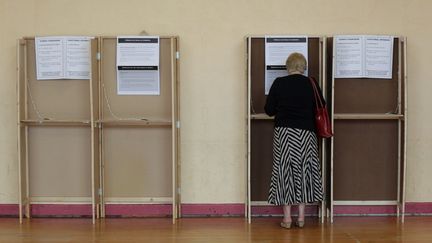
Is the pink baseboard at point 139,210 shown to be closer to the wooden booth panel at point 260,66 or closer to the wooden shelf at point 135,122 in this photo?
the wooden shelf at point 135,122

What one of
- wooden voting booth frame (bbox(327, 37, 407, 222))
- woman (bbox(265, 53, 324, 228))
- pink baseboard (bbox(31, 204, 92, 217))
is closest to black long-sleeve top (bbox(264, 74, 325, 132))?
woman (bbox(265, 53, 324, 228))

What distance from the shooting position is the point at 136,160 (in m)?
4.61

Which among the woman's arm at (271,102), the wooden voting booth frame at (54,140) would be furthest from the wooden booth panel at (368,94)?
the wooden voting booth frame at (54,140)

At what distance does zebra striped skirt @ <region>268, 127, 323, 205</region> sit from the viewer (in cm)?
411

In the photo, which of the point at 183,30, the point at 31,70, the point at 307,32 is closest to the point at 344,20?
the point at 307,32

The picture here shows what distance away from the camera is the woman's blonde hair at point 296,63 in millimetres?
4188

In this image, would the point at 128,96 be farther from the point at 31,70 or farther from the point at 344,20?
the point at 344,20

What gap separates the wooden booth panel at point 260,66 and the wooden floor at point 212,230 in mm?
1061

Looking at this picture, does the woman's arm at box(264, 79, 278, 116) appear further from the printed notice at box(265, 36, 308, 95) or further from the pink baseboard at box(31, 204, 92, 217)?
the pink baseboard at box(31, 204, 92, 217)

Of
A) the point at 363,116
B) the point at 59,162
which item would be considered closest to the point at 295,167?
the point at 363,116

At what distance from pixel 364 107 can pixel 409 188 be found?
0.87 meters

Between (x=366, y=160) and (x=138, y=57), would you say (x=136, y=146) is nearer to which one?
(x=138, y=57)

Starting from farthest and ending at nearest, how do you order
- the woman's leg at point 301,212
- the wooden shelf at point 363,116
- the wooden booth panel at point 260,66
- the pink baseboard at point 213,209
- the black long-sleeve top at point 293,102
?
the pink baseboard at point 213,209, the wooden booth panel at point 260,66, the wooden shelf at point 363,116, the woman's leg at point 301,212, the black long-sleeve top at point 293,102

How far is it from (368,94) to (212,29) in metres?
1.52
